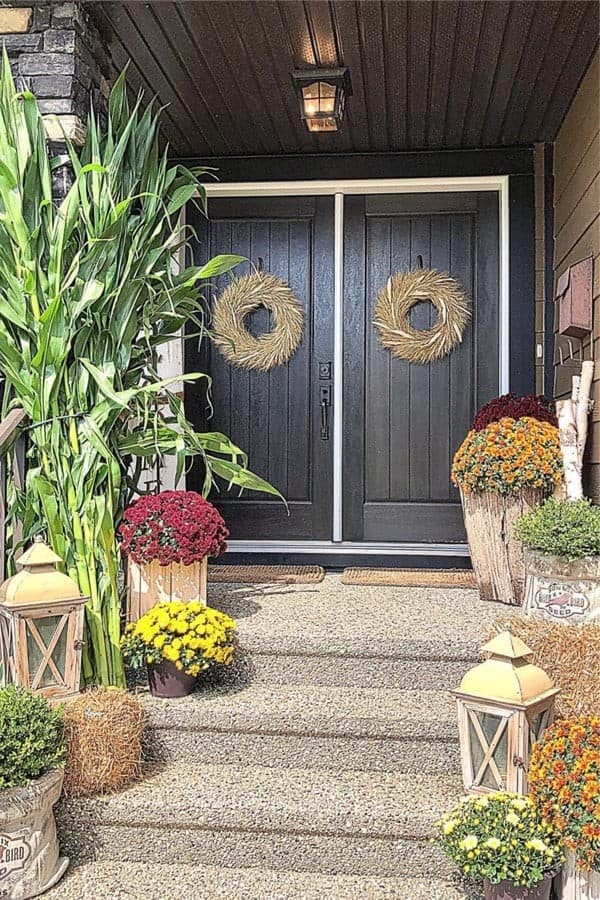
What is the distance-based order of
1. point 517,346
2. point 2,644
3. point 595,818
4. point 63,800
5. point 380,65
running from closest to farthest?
point 595,818
point 63,800
point 2,644
point 380,65
point 517,346

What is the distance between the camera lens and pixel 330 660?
2.92 metres

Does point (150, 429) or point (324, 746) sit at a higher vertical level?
point (150, 429)

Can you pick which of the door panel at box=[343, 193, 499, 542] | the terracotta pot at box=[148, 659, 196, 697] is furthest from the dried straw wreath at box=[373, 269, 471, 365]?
the terracotta pot at box=[148, 659, 196, 697]

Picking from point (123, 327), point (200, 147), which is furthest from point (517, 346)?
point (123, 327)

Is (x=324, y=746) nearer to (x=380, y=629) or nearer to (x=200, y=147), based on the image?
(x=380, y=629)

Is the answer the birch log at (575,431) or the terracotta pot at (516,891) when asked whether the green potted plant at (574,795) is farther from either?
the birch log at (575,431)

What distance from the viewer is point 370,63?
3.48 metres

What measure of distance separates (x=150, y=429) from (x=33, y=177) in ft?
2.88

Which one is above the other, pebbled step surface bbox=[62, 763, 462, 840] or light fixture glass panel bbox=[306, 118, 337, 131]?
light fixture glass panel bbox=[306, 118, 337, 131]

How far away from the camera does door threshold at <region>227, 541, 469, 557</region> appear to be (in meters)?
4.43

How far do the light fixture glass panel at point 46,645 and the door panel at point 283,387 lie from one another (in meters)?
1.97

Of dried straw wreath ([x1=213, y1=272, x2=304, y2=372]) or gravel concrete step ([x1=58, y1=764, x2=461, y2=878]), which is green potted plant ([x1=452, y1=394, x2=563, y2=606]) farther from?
dried straw wreath ([x1=213, y1=272, x2=304, y2=372])

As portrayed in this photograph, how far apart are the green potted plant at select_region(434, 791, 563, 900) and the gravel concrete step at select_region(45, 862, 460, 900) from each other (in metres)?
0.27

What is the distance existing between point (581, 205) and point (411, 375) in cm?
121
